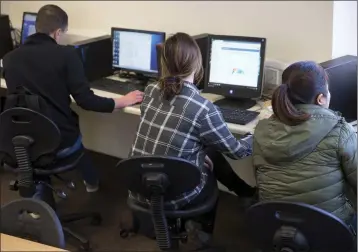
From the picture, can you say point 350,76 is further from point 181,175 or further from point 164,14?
point 164,14

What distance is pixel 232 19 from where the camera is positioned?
3.47 metres

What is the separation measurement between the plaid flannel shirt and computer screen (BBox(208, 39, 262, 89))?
0.66 metres

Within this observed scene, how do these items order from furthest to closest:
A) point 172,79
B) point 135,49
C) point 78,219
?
point 135,49, point 78,219, point 172,79

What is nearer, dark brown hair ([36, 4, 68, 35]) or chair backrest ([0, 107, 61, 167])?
chair backrest ([0, 107, 61, 167])

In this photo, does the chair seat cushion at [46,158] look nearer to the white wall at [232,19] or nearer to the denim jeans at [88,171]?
the denim jeans at [88,171]

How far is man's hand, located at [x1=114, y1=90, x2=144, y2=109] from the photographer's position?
315 cm

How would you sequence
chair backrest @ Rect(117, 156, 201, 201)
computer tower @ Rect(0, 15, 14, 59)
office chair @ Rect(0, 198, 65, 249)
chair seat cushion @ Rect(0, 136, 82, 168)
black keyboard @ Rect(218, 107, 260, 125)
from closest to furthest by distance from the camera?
office chair @ Rect(0, 198, 65, 249)
chair backrest @ Rect(117, 156, 201, 201)
black keyboard @ Rect(218, 107, 260, 125)
chair seat cushion @ Rect(0, 136, 82, 168)
computer tower @ Rect(0, 15, 14, 59)

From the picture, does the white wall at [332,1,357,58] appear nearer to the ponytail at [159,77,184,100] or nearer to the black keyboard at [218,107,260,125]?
the black keyboard at [218,107,260,125]

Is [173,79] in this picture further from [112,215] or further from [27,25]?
[27,25]

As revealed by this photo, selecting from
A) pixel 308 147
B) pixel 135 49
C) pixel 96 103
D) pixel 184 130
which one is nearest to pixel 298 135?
pixel 308 147

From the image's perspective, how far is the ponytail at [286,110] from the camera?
219 cm

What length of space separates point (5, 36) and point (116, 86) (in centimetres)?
120

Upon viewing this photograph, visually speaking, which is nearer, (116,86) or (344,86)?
(344,86)

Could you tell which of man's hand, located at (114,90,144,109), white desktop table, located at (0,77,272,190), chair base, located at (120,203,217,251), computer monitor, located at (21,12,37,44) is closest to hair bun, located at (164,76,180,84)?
chair base, located at (120,203,217,251)
